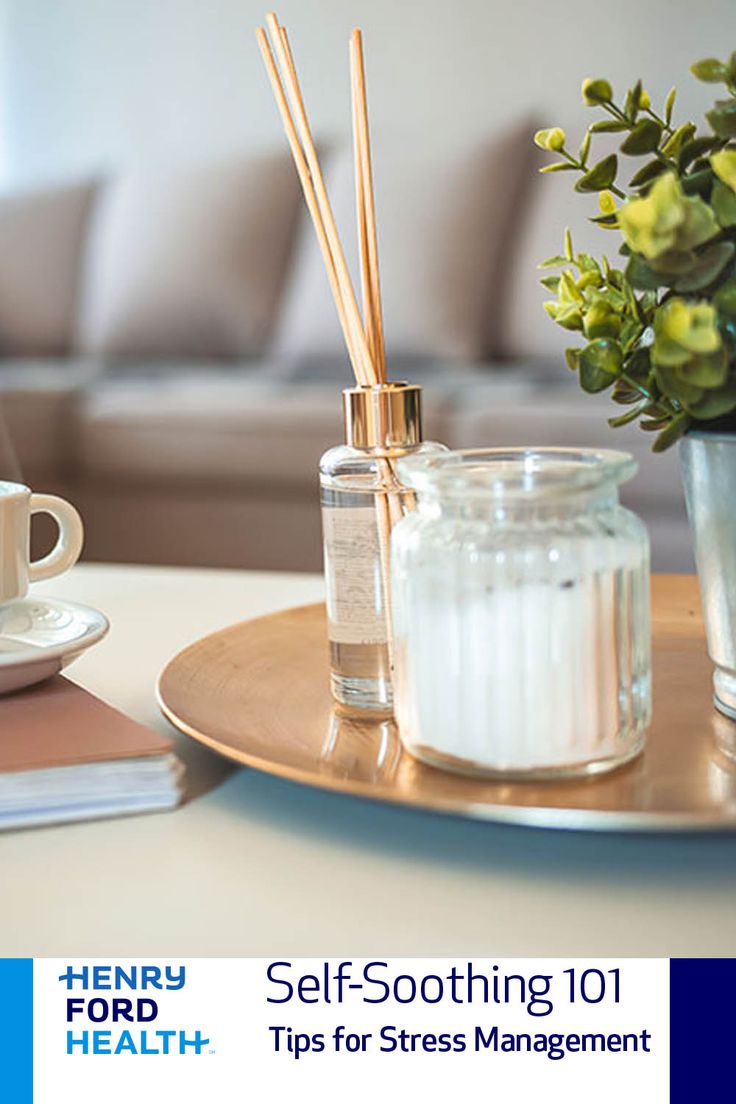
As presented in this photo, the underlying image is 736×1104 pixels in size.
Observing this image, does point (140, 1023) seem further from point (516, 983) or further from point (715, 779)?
point (715, 779)

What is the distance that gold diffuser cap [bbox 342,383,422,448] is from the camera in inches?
26.0

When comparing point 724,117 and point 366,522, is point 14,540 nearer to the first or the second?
point 366,522

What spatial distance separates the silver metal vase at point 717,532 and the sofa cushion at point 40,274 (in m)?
2.84

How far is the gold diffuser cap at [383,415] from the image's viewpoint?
0.66 metres

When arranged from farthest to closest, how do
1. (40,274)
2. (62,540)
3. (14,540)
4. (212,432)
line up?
(40,274) → (212,432) → (62,540) → (14,540)

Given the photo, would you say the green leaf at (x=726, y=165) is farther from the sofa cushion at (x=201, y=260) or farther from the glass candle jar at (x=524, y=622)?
the sofa cushion at (x=201, y=260)

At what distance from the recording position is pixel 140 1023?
504mm

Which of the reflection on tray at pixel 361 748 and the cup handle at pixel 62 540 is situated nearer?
the reflection on tray at pixel 361 748

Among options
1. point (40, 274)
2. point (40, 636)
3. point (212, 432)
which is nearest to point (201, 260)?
point (40, 274)

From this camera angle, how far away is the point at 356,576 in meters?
0.68

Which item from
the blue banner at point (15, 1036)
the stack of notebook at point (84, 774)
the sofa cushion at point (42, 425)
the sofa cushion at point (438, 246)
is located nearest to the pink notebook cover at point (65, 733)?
the stack of notebook at point (84, 774)

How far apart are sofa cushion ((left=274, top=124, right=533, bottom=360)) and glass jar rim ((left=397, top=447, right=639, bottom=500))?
212cm

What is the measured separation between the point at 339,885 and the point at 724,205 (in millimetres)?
326

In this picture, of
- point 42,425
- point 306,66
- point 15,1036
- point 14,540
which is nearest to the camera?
point 15,1036
